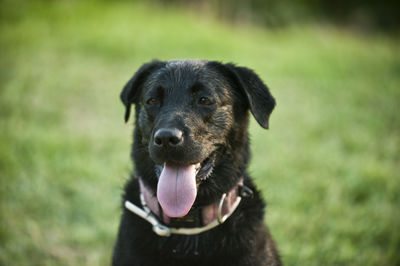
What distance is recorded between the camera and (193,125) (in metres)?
2.38

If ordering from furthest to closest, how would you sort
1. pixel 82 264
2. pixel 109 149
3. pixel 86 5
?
pixel 86 5 < pixel 109 149 < pixel 82 264

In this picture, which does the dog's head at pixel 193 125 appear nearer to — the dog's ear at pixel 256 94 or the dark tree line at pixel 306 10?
the dog's ear at pixel 256 94

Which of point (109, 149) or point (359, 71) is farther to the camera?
point (359, 71)

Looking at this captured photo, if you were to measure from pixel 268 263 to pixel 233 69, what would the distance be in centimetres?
160

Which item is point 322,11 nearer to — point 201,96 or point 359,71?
point 359,71

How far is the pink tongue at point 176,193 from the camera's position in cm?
218

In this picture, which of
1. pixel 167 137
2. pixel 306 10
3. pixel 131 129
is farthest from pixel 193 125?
pixel 306 10

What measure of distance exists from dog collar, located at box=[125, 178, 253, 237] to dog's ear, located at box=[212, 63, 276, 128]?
2.25ft

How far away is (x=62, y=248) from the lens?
3.36m

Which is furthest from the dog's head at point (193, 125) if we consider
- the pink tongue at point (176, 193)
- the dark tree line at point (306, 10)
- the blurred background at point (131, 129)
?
the dark tree line at point (306, 10)

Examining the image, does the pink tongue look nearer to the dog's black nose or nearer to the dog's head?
the dog's head

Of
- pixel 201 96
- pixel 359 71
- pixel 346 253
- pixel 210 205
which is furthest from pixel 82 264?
pixel 359 71

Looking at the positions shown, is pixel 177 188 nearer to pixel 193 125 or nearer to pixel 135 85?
pixel 193 125

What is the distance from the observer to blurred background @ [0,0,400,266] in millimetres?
3543
